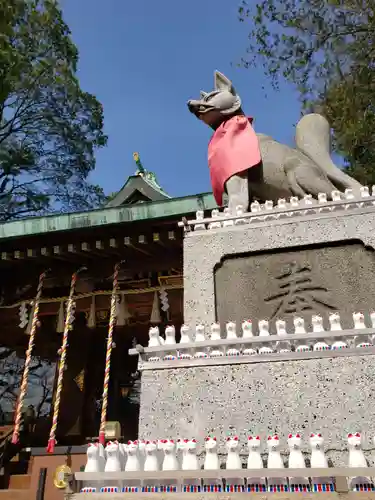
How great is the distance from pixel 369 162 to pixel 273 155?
8.03 metres

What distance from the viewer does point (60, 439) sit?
355 inches

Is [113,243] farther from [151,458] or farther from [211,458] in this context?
[211,458]

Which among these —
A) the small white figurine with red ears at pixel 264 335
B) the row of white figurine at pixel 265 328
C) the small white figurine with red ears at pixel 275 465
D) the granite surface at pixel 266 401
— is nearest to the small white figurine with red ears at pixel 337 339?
the row of white figurine at pixel 265 328

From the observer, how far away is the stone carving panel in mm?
4203

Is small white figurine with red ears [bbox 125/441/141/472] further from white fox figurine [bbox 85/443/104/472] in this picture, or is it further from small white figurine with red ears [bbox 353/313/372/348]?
small white figurine with red ears [bbox 353/313/372/348]

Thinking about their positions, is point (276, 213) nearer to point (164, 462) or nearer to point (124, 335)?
point (164, 462)

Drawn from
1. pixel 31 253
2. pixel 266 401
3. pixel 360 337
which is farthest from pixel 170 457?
pixel 31 253

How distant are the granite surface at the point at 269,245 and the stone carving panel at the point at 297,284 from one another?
0.01 m

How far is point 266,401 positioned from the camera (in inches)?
135

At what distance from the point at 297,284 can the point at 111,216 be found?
4.56 meters

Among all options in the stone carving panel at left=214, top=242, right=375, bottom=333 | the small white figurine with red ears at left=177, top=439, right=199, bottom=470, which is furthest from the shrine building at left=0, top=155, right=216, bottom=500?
the small white figurine with red ears at left=177, top=439, right=199, bottom=470

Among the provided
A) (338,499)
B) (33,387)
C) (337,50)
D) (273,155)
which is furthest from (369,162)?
(33,387)

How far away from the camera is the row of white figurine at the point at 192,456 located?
9.07 ft

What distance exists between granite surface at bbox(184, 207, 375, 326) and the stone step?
505cm
